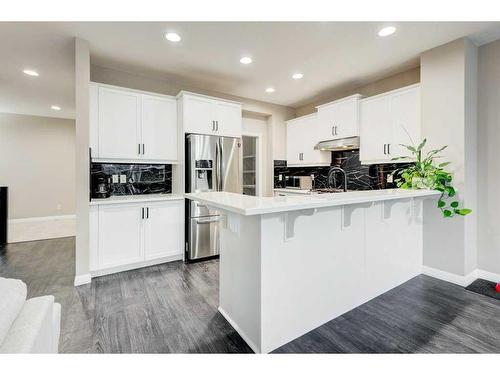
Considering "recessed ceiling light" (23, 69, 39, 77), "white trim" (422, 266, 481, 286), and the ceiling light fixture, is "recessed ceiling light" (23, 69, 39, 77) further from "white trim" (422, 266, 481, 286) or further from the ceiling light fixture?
"white trim" (422, 266, 481, 286)

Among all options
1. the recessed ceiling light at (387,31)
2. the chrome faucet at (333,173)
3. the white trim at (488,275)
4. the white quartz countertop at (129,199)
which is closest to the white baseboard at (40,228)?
the white quartz countertop at (129,199)

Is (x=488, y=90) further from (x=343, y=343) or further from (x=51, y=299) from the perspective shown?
(x=51, y=299)

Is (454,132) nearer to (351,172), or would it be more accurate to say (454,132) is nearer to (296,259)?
(351,172)

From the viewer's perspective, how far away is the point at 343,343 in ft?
5.72

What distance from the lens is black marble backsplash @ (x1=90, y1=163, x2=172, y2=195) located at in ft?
12.0

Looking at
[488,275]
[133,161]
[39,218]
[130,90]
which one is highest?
[130,90]

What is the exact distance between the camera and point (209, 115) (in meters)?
3.75

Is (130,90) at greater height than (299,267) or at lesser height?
greater

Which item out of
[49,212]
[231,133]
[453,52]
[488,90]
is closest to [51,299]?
[231,133]

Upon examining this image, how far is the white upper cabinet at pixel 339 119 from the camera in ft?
12.5

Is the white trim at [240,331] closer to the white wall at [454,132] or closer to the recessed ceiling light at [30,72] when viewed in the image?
the white wall at [454,132]

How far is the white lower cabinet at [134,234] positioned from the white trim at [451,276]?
126 inches

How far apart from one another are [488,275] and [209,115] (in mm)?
4060

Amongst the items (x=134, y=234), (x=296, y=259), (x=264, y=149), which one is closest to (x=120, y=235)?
(x=134, y=234)
